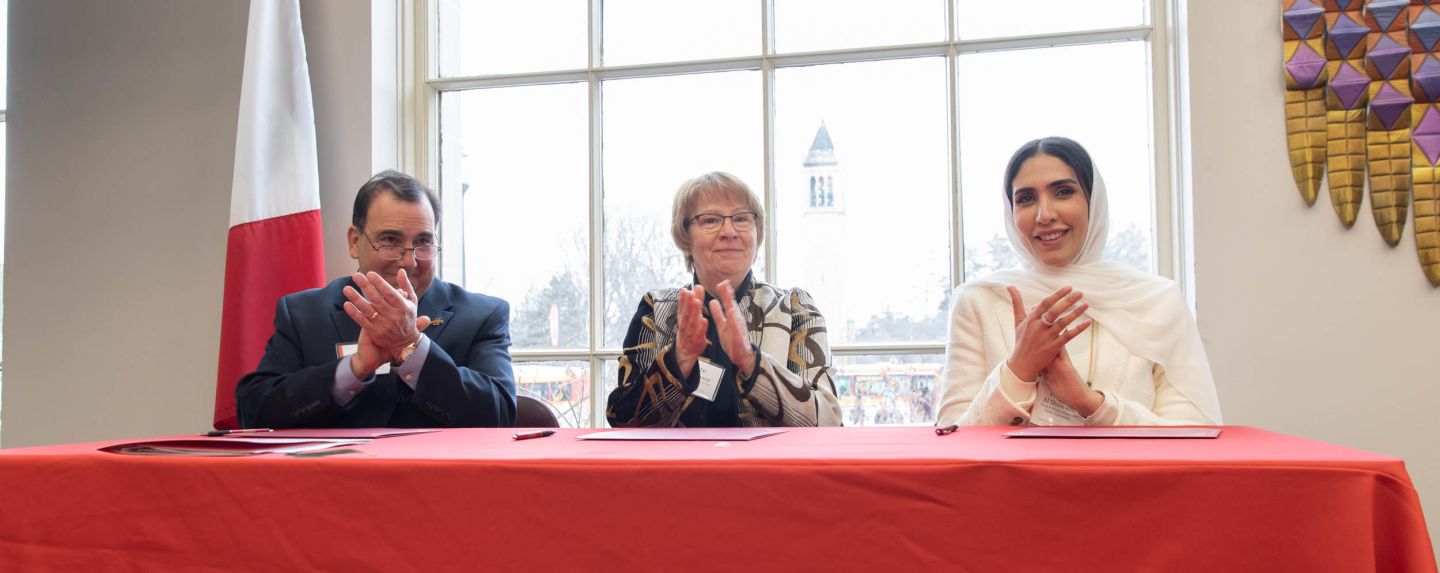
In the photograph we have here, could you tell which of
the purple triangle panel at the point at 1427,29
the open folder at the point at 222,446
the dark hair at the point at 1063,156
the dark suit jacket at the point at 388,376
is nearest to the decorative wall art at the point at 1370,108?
the purple triangle panel at the point at 1427,29

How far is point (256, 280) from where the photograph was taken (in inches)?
119

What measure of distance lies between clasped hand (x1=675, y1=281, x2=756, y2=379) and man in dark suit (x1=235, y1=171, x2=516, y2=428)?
0.45m

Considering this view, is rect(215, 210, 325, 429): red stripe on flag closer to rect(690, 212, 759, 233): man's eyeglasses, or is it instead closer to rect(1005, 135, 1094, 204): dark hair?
rect(690, 212, 759, 233): man's eyeglasses

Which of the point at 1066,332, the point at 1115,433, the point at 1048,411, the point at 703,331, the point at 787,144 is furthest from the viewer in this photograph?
the point at 787,144

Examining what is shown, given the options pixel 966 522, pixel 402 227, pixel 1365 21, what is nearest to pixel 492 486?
pixel 966 522

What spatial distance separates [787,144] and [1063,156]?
120 centimetres

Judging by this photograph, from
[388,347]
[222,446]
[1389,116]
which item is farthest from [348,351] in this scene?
[1389,116]

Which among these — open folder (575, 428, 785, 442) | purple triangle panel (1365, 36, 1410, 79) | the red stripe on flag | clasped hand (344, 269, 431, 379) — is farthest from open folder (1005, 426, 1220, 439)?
the red stripe on flag

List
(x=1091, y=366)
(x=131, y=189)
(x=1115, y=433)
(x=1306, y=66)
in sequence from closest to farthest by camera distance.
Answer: (x=1115, y=433)
(x=1091, y=366)
(x=1306, y=66)
(x=131, y=189)

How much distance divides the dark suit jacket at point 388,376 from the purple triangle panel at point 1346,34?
2215mm

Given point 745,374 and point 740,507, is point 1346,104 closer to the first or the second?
point 745,374

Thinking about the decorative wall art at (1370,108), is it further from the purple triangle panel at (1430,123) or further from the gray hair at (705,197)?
the gray hair at (705,197)

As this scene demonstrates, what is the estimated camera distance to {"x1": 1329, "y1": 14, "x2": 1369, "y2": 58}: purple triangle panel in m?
2.55

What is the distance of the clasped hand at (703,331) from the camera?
1879mm
